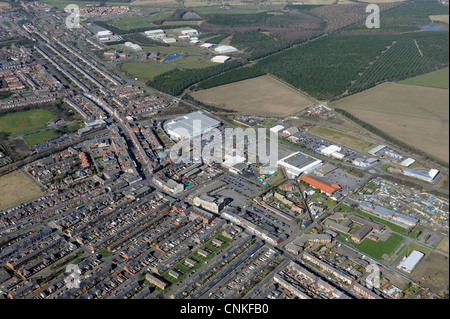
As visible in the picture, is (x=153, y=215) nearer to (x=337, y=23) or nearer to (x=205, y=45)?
(x=205, y=45)

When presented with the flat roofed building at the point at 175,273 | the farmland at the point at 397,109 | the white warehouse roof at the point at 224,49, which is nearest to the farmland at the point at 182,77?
the white warehouse roof at the point at 224,49

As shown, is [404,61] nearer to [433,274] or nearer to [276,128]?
[276,128]

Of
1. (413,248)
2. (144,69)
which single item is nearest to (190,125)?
(144,69)

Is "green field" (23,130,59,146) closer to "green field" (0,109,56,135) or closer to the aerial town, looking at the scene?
the aerial town

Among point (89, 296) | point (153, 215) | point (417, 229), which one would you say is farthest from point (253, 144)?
point (89, 296)

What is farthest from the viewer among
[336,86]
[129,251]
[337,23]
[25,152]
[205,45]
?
[337,23]

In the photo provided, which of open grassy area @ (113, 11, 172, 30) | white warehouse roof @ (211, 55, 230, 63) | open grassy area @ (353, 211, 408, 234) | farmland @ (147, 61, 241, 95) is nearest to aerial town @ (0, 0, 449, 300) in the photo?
open grassy area @ (353, 211, 408, 234)

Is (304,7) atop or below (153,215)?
atop
